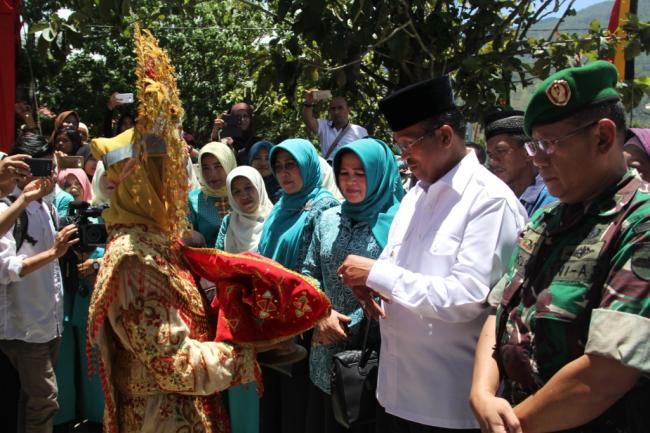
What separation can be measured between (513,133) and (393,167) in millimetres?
809

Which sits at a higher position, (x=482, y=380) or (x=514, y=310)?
(x=514, y=310)

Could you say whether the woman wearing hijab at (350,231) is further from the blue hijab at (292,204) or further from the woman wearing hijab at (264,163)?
the woman wearing hijab at (264,163)

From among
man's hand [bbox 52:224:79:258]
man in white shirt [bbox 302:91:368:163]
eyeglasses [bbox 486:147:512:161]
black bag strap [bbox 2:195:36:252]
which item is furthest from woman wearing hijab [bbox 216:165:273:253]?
eyeglasses [bbox 486:147:512:161]

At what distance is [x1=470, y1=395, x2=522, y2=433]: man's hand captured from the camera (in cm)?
180

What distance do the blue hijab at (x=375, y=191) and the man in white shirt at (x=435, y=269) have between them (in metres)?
0.72

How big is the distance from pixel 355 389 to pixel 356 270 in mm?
641

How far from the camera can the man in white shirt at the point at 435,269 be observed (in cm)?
233

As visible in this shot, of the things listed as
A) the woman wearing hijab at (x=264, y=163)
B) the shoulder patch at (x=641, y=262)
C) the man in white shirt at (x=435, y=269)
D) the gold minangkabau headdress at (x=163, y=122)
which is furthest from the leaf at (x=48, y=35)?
the shoulder patch at (x=641, y=262)

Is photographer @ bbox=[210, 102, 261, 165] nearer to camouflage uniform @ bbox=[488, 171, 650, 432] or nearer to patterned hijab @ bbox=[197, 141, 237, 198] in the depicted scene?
patterned hijab @ bbox=[197, 141, 237, 198]

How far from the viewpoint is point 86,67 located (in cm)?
1616

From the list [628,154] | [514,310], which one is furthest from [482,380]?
[628,154]

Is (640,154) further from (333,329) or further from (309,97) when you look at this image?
(309,97)

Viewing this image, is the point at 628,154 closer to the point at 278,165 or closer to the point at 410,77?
the point at 410,77

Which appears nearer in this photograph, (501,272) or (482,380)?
(482,380)
